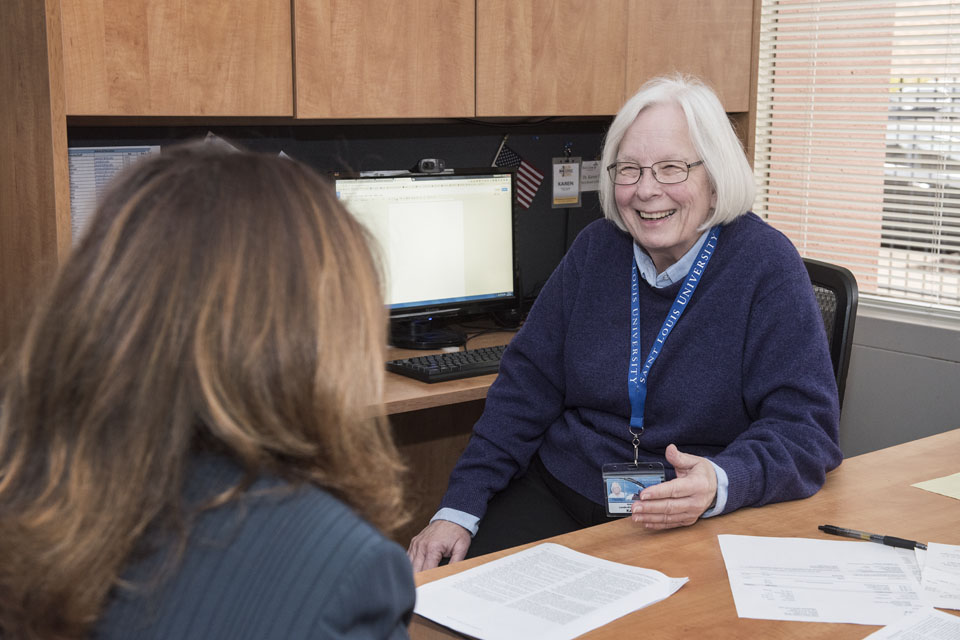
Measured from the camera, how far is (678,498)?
4.63 ft

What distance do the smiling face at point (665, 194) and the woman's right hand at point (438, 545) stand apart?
65 centimetres

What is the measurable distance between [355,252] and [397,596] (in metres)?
0.26

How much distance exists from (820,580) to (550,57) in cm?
176

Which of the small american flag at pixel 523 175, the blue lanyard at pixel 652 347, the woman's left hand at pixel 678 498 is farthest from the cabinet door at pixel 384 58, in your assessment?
→ the woman's left hand at pixel 678 498

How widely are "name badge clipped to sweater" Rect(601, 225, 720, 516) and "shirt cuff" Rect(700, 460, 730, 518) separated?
0.15 metres

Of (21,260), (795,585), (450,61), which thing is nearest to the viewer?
(795,585)

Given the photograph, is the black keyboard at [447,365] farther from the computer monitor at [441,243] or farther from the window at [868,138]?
the window at [868,138]

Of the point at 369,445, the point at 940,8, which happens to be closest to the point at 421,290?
the point at 940,8

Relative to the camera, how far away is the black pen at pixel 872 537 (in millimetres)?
1350

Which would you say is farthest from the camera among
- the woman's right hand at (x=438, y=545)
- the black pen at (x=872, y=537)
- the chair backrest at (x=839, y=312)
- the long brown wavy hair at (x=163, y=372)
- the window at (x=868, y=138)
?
the window at (x=868, y=138)

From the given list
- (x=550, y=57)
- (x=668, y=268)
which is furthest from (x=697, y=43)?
(x=668, y=268)

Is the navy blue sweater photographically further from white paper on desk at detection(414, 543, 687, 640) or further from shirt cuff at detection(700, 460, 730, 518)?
white paper on desk at detection(414, 543, 687, 640)

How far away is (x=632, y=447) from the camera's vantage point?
1772 millimetres

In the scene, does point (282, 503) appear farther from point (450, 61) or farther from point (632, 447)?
point (450, 61)
